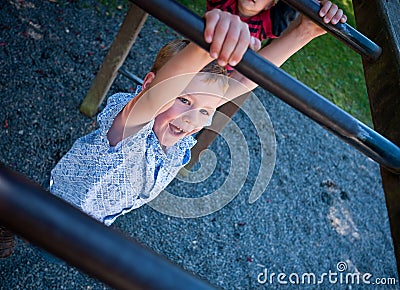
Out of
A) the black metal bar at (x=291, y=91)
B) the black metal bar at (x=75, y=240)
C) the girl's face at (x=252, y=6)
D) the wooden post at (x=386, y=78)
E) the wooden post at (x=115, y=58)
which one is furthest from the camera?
the wooden post at (x=115, y=58)

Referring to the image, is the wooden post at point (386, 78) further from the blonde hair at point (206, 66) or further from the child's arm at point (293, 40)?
the blonde hair at point (206, 66)

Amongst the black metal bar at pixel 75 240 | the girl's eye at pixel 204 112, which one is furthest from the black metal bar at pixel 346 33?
the black metal bar at pixel 75 240

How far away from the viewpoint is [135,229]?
2.66m

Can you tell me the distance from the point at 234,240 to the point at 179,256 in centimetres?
42

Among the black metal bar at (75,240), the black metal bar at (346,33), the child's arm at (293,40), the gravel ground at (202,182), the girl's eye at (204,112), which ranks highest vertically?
the black metal bar at (75,240)

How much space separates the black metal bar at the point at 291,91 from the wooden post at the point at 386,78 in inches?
4.1

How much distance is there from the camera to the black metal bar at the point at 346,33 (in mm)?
1206

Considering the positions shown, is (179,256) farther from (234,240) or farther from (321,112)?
(321,112)
